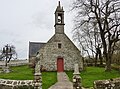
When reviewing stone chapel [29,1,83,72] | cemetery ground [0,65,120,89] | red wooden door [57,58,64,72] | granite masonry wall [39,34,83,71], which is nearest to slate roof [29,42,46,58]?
stone chapel [29,1,83,72]

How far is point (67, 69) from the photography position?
3797cm

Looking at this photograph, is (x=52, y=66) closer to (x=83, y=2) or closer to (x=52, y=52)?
(x=52, y=52)

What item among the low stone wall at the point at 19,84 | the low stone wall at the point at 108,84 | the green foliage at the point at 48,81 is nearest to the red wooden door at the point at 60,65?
the green foliage at the point at 48,81

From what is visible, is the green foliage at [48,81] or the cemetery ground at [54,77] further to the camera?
the cemetery ground at [54,77]

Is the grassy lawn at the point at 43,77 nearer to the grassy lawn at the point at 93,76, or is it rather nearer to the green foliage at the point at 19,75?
the green foliage at the point at 19,75

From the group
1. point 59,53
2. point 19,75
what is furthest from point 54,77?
point 59,53

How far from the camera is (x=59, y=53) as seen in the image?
38.3 metres

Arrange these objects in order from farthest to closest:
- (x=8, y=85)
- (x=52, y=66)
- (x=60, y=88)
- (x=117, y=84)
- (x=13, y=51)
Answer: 1. (x=13, y=51)
2. (x=52, y=66)
3. (x=60, y=88)
4. (x=8, y=85)
5. (x=117, y=84)

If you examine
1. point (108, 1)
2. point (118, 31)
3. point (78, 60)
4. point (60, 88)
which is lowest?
point (60, 88)

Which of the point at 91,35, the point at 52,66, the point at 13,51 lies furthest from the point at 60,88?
the point at 13,51

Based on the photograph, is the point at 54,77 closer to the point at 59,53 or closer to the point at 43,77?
the point at 43,77

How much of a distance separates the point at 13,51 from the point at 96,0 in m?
39.9

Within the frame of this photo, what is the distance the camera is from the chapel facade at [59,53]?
37.7 m

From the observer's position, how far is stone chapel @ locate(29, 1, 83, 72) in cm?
3766
